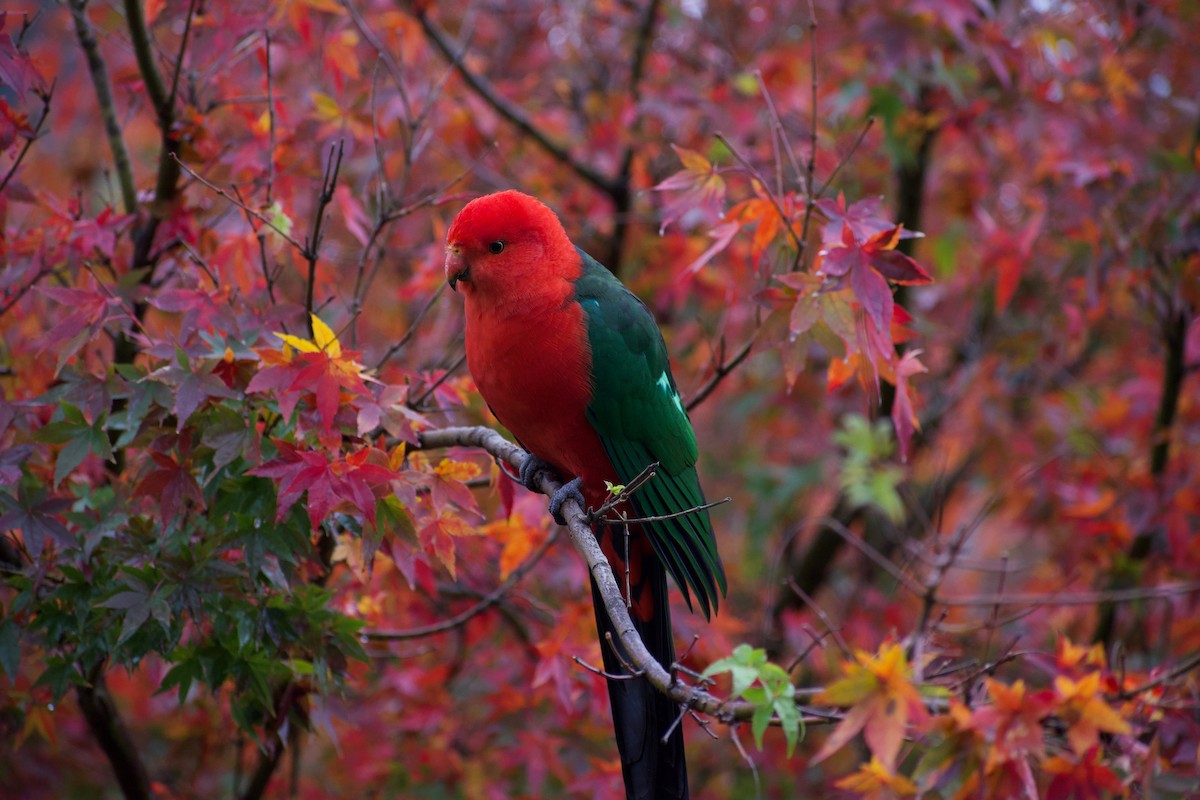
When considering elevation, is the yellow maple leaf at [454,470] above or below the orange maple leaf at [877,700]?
above

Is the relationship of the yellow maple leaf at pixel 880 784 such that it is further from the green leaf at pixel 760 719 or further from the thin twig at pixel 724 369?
the thin twig at pixel 724 369

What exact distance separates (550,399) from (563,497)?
297 millimetres

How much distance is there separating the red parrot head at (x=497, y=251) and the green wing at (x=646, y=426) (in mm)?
179

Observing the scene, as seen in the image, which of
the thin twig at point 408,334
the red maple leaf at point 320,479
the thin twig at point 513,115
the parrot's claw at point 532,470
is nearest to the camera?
the red maple leaf at point 320,479

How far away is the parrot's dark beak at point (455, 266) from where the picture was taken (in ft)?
9.64

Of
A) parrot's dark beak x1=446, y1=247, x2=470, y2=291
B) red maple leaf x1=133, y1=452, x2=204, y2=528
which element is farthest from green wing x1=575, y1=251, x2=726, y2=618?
red maple leaf x1=133, y1=452, x2=204, y2=528

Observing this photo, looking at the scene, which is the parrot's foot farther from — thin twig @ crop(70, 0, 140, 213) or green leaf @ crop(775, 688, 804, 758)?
thin twig @ crop(70, 0, 140, 213)

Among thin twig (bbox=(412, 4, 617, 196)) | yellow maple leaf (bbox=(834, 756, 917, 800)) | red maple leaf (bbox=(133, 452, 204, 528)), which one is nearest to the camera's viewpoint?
red maple leaf (bbox=(133, 452, 204, 528))

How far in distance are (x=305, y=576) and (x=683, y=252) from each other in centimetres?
273

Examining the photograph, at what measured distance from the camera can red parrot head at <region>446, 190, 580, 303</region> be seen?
2.94 metres

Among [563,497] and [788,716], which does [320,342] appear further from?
[788,716]

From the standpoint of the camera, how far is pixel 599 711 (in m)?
3.50

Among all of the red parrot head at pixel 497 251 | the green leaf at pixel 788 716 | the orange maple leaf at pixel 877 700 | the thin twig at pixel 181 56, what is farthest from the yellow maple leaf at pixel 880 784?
the thin twig at pixel 181 56

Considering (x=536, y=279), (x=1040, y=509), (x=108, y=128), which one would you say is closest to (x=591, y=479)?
(x=536, y=279)
